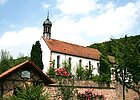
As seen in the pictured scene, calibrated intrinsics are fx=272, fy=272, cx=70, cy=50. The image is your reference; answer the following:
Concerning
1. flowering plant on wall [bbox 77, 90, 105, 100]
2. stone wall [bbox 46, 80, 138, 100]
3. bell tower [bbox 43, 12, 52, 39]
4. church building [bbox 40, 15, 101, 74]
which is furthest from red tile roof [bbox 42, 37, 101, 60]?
flowering plant on wall [bbox 77, 90, 105, 100]

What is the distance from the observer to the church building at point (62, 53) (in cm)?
4000

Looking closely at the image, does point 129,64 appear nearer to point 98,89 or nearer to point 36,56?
point 98,89

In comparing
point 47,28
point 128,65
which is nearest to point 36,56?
point 47,28

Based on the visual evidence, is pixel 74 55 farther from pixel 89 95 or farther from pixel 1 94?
pixel 1 94

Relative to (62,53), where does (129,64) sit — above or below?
below

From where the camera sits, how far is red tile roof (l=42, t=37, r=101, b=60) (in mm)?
41500

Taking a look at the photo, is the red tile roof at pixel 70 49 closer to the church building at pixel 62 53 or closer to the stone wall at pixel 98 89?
the church building at pixel 62 53

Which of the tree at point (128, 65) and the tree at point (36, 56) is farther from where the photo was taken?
the tree at point (36, 56)

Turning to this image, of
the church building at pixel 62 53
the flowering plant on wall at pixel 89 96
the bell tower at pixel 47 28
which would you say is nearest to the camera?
the flowering plant on wall at pixel 89 96

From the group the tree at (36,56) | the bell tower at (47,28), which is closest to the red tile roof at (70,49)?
the bell tower at (47,28)

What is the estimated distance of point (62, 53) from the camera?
1639 inches

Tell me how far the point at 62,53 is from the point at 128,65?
20277 millimetres

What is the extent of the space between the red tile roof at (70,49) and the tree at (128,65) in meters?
18.4

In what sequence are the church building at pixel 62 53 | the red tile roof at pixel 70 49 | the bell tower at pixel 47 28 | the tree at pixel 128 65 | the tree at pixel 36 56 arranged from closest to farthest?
the tree at pixel 128 65, the tree at pixel 36 56, the church building at pixel 62 53, the red tile roof at pixel 70 49, the bell tower at pixel 47 28
